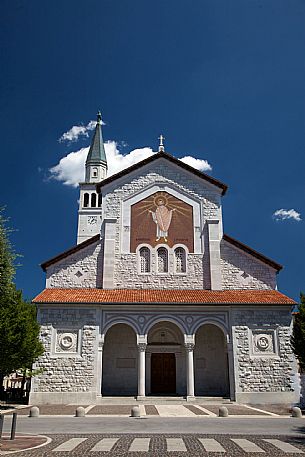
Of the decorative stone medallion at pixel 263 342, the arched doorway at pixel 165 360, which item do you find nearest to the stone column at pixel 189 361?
the arched doorway at pixel 165 360

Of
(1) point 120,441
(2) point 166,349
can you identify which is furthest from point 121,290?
(1) point 120,441

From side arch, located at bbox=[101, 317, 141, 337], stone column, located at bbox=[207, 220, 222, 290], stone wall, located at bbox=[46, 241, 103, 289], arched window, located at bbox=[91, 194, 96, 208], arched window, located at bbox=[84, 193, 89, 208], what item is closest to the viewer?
side arch, located at bbox=[101, 317, 141, 337]

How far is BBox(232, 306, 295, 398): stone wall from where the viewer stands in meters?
24.9

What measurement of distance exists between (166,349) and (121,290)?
494cm

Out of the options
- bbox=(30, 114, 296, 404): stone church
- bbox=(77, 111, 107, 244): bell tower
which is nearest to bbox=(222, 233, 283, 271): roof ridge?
bbox=(30, 114, 296, 404): stone church

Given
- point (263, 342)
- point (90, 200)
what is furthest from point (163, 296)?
point (90, 200)

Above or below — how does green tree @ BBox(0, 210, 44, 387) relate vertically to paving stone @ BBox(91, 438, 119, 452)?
above

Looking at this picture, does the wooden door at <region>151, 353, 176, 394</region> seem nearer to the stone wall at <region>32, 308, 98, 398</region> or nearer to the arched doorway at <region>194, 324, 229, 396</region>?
the arched doorway at <region>194, 324, 229, 396</region>

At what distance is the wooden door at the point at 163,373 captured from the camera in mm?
27469

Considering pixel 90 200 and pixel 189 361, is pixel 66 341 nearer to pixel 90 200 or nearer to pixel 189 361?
pixel 189 361

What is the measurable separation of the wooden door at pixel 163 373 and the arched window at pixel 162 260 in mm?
5627

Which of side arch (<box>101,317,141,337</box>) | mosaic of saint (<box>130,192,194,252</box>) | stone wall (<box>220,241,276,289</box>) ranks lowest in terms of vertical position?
side arch (<box>101,317,141,337</box>)

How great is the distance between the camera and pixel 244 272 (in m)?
28.5

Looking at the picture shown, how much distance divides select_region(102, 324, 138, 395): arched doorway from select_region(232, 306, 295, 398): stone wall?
681 cm
